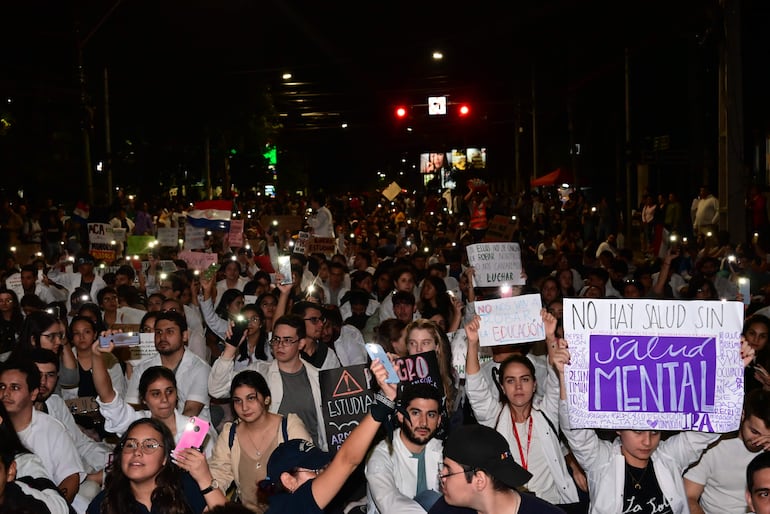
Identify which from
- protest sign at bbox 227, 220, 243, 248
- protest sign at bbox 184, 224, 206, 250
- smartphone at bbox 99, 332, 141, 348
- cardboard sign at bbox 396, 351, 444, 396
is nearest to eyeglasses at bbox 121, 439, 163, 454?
cardboard sign at bbox 396, 351, 444, 396

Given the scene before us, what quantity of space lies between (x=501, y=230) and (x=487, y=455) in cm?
1428

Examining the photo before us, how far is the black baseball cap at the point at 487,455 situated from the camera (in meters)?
4.52

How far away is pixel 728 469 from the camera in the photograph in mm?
6074

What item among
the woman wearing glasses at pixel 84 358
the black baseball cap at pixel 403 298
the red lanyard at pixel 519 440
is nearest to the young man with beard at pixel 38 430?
the woman wearing glasses at pixel 84 358

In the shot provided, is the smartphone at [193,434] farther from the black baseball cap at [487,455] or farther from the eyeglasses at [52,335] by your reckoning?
the eyeglasses at [52,335]

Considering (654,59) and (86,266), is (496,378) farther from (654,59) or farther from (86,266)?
(654,59)

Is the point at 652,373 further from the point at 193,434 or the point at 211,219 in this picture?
the point at 211,219

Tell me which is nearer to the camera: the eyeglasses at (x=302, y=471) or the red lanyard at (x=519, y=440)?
the eyeglasses at (x=302, y=471)

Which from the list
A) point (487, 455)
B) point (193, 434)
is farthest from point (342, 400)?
point (487, 455)

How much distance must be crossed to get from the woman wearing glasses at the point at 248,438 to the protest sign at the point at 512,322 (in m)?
1.65

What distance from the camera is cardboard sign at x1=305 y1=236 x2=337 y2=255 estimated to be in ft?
56.9

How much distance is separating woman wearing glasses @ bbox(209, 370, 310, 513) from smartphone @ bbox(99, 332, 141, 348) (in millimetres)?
1655

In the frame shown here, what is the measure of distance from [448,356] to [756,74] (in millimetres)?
20377

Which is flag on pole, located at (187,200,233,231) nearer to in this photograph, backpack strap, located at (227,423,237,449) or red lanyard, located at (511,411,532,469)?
backpack strap, located at (227,423,237,449)
